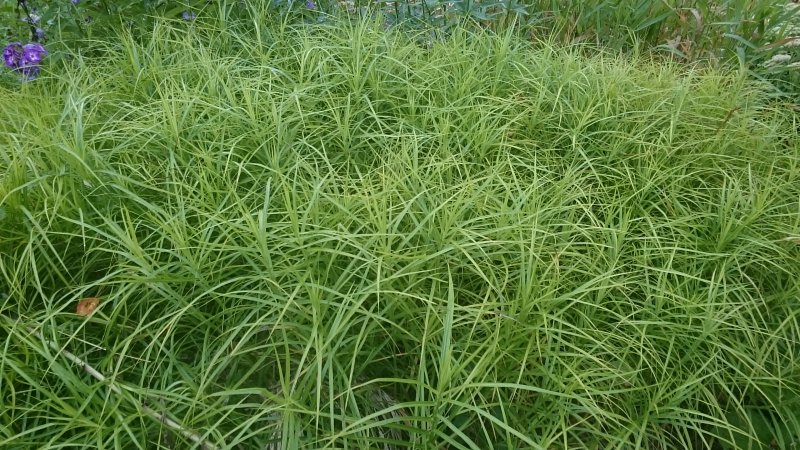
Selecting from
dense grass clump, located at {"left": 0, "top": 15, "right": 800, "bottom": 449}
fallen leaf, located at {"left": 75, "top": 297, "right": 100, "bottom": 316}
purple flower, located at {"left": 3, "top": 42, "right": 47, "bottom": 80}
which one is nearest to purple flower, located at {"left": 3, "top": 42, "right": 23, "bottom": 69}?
purple flower, located at {"left": 3, "top": 42, "right": 47, "bottom": 80}

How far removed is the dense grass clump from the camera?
4.08 feet

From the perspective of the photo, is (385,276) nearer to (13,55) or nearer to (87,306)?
(87,306)

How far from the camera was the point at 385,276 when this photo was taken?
4.48ft

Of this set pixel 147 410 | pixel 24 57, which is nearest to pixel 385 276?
pixel 147 410

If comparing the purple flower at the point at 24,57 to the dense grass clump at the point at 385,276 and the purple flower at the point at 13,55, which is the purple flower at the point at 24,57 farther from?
the dense grass clump at the point at 385,276

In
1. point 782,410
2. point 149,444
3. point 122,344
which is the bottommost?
point 782,410

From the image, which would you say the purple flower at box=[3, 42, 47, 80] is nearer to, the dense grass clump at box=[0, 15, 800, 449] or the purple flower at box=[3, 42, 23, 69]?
the purple flower at box=[3, 42, 23, 69]

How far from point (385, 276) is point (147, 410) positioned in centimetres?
52

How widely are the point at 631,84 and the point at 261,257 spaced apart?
1.53 m

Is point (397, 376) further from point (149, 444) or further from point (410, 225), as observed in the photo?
point (149, 444)

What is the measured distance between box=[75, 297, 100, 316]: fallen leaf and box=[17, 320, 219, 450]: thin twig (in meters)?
0.10

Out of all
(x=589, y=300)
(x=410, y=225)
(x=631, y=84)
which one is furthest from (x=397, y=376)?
(x=631, y=84)

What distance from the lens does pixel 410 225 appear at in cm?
152

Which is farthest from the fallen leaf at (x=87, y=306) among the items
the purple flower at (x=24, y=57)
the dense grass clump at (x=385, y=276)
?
the purple flower at (x=24, y=57)
